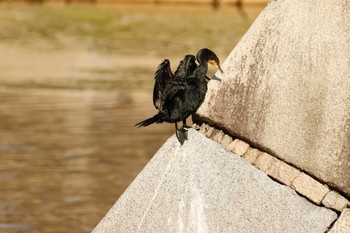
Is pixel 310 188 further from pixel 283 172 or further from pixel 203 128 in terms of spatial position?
pixel 203 128

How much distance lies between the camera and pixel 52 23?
26.0 m

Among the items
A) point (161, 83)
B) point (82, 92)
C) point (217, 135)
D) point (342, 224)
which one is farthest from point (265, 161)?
point (82, 92)

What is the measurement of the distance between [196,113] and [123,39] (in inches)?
693

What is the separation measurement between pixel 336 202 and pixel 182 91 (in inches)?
45.1

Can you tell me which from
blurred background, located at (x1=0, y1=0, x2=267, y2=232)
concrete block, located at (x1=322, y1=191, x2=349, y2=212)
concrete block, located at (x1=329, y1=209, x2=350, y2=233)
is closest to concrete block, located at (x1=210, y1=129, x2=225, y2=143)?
concrete block, located at (x1=322, y1=191, x2=349, y2=212)

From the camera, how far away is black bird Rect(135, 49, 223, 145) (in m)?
6.94

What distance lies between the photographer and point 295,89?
6844 millimetres

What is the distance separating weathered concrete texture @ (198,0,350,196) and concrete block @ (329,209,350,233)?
0.53 feet

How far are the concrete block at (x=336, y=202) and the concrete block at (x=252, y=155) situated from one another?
20.9 inches

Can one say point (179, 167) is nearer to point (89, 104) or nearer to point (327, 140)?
point (327, 140)

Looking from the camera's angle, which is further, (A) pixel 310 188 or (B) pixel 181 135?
(B) pixel 181 135

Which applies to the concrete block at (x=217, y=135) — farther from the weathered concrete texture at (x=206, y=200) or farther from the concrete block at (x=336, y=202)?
the concrete block at (x=336, y=202)

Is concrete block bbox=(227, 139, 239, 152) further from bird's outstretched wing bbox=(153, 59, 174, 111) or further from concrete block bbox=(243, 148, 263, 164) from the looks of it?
bird's outstretched wing bbox=(153, 59, 174, 111)

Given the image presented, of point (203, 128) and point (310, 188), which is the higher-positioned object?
point (203, 128)
